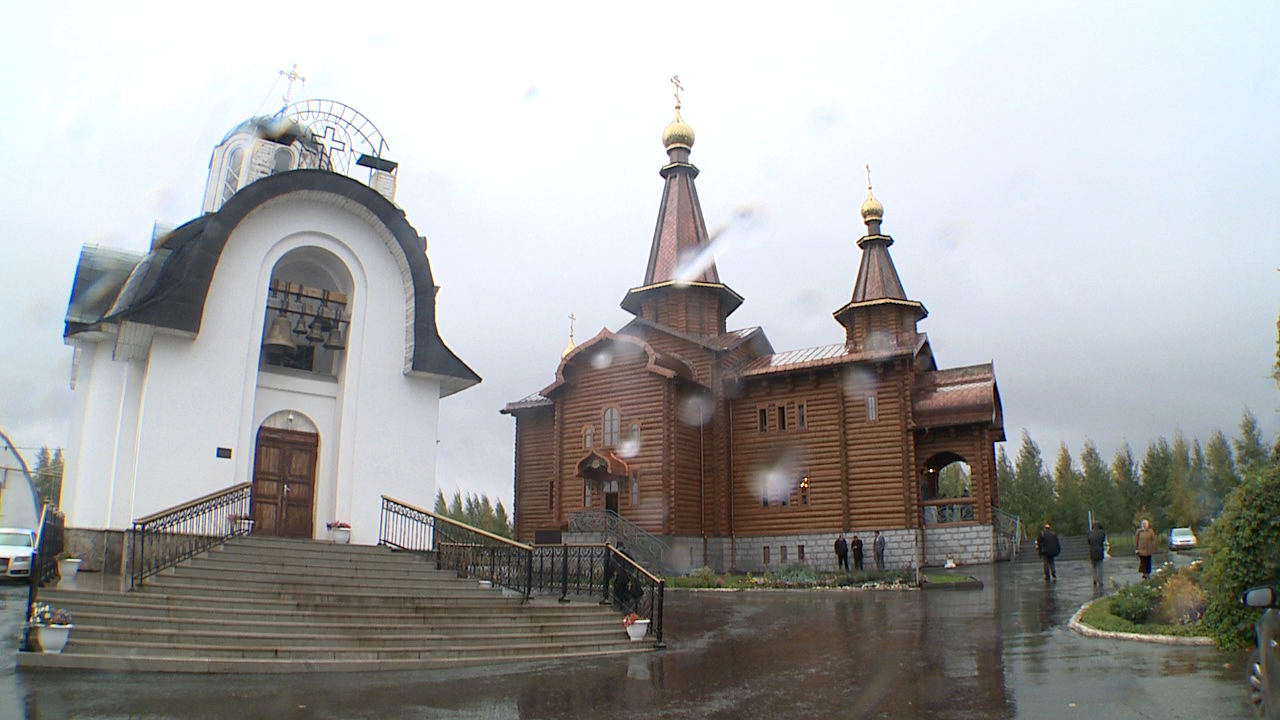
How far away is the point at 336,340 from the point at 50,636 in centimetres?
819

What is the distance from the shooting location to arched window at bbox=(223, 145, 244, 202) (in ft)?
68.3

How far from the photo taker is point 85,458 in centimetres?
1494

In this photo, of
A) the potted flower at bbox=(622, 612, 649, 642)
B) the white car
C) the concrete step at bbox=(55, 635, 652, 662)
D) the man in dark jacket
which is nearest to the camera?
the concrete step at bbox=(55, 635, 652, 662)

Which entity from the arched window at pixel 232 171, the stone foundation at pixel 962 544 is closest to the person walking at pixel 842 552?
the stone foundation at pixel 962 544

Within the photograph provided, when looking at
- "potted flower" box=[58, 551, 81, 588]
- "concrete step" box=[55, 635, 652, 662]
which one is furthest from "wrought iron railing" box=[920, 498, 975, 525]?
"potted flower" box=[58, 551, 81, 588]

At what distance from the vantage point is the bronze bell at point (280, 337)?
16000 millimetres

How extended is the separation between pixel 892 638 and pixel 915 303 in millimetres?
22427

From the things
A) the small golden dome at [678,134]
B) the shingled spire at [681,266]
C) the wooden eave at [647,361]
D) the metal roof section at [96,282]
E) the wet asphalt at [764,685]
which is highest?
the small golden dome at [678,134]

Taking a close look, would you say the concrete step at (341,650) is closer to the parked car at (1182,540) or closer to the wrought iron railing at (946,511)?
the wrought iron railing at (946,511)

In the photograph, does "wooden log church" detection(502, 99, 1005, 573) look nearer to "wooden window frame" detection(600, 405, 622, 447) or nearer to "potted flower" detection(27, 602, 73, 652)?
"wooden window frame" detection(600, 405, 622, 447)

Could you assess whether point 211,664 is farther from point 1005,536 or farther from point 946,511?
point 1005,536

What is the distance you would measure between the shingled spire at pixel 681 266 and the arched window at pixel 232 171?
1788 cm

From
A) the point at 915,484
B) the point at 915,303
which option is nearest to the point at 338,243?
the point at 915,484

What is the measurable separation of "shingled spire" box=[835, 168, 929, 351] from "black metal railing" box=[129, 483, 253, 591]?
77.4 feet
